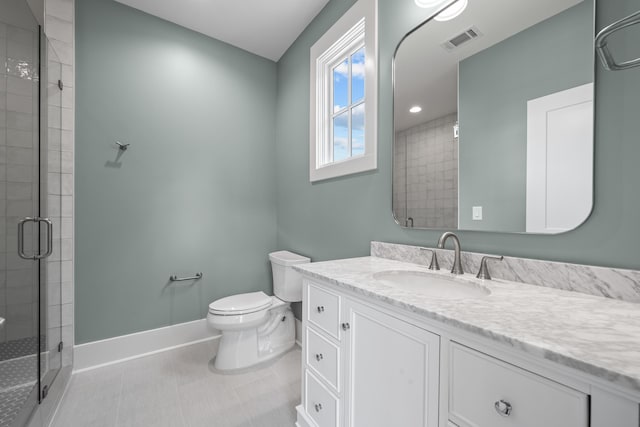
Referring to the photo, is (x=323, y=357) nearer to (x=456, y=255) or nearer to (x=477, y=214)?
(x=456, y=255)

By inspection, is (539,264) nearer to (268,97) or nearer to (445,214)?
(445,214)

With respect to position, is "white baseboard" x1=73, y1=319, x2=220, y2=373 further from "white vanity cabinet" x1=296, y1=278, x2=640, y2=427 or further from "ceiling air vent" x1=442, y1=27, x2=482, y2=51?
"ceiling air vent" x1=442, y1=27, x2=482, y2=51

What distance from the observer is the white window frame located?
1.63 m

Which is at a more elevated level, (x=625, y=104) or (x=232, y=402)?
(x=625, y=104)

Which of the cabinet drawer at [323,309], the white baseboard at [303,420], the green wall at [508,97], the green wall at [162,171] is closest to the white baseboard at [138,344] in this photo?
the green wall at [162,171]

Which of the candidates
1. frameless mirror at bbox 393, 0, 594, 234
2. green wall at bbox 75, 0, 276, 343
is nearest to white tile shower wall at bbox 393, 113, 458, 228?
frameless mirror at bbox 393, 0, 594, 234

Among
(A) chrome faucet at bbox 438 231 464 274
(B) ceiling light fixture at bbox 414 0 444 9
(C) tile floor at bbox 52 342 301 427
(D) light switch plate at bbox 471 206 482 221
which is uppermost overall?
(B) ceiling light fixture at bbox 414 0 444 9

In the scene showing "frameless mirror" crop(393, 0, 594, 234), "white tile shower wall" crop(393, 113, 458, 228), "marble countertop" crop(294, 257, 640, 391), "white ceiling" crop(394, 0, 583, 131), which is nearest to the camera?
"marble countertop" crop(294, 257, 640, 391)

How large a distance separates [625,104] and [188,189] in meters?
2.64

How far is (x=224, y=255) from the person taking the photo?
2533 mm

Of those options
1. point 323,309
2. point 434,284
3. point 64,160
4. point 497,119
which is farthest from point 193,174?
point 497,119

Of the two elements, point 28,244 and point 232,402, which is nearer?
point 28,244

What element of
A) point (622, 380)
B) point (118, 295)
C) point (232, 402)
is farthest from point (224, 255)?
point (622, 380)

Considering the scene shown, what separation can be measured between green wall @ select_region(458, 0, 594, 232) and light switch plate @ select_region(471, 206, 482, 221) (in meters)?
0.02
